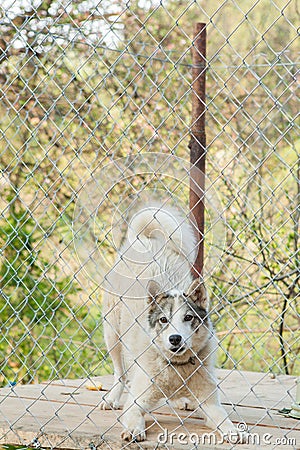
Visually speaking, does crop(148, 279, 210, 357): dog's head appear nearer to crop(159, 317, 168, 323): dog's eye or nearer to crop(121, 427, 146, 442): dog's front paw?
crop(159, 317, 168, 323): dog's eye

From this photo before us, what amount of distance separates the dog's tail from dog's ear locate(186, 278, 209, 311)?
3.3 inches

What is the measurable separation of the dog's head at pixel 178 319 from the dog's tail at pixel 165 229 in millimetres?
121

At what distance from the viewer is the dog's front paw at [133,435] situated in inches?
80.6

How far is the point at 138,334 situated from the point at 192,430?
330mm

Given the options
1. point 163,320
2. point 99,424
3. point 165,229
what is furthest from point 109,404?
point 165,229

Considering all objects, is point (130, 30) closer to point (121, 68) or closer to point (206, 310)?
point (121, 68)

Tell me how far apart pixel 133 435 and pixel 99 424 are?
246mm

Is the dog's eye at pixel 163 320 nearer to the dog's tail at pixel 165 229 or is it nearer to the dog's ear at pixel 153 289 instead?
the dog's ear at pixel 153 289

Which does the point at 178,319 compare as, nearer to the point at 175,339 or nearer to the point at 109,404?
the point at 175,339

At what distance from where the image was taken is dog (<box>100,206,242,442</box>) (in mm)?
2170

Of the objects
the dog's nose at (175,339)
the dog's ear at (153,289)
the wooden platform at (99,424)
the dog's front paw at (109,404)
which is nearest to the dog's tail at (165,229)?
the dog's ear at (153,289)

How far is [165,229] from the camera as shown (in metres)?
2.32

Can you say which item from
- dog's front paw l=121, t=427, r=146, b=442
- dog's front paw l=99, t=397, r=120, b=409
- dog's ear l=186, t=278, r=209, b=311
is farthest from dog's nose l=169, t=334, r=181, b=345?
dog's front paw l=99, t=397, r=120, b=409

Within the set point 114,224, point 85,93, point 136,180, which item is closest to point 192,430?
point 114,224
